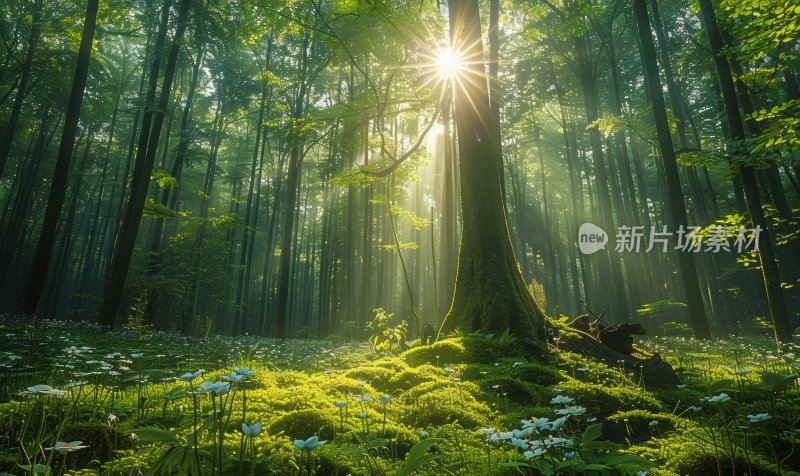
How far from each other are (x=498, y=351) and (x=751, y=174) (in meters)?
8.36

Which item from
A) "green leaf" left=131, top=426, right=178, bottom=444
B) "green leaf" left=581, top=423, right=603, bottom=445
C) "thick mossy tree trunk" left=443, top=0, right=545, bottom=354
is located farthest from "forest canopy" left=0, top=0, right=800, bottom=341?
"green leaf" left=131, top=426, right=178, bottom=444

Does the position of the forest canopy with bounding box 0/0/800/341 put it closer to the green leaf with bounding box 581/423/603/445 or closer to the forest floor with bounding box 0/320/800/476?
the forest floor with bounding box 0/320/800/476

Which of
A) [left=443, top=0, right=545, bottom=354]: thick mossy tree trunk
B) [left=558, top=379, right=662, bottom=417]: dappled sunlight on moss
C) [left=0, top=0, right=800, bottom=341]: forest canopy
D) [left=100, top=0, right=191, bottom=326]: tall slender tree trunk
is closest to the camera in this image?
[left=558, top=379, right=662, bottom=417]: dappled sunlight on moss

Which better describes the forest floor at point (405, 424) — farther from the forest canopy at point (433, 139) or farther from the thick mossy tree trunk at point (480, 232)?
the forest canopy at point (433, 139)

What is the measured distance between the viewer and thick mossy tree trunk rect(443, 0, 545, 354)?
5469mm

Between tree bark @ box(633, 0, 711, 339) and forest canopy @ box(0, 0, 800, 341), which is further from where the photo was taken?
tree bark @ box(633, 0, 711, 339)

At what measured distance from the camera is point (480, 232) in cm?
610

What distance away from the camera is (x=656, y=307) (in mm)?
13375

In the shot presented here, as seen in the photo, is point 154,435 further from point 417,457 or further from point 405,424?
point 405,424

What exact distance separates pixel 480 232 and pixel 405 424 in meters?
3.85

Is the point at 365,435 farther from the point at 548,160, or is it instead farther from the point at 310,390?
the point at 548,160

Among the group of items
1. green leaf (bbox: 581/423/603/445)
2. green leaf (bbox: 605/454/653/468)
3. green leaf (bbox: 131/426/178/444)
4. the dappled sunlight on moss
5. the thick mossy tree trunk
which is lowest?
the dappled sunlight on moss

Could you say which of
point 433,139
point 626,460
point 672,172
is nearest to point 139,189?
point 626,460

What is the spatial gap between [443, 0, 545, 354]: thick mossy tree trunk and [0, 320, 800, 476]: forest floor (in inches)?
31.1
